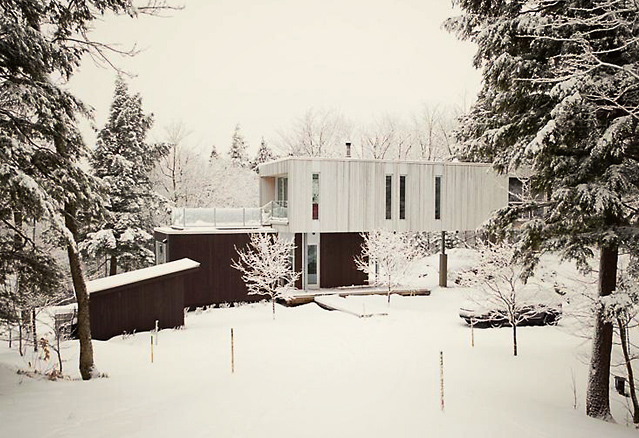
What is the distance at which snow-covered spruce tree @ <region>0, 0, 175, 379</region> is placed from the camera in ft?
22.0

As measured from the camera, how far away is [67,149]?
8.17 metres

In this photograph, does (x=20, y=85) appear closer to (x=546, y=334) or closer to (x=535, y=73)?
(x=535, y=73)

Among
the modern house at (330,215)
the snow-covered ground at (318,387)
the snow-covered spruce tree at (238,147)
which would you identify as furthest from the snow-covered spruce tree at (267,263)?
the snow-covered spruce tree at (238,147)

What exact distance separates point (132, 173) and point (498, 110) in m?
18.9

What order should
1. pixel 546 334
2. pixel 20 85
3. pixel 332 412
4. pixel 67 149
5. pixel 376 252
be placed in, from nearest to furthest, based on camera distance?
pixel 20 85, pixel 332 412, pixel 67 149, pixel 546 334, pixel 376 252

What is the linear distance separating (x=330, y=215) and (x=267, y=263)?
12.2ft

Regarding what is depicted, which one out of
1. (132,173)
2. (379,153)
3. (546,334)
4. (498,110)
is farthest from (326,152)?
(498,110)

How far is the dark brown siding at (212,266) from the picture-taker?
19938 mm

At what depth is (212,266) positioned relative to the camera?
2027 centimetres

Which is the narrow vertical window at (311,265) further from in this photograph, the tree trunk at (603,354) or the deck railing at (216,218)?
the tree trunk at (603,354)

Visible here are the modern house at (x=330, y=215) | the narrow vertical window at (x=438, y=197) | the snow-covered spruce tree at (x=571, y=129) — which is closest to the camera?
the snow-covered spruce tree at (x=571, y=129)

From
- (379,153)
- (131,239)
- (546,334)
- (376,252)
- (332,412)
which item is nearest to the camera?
(332,412)

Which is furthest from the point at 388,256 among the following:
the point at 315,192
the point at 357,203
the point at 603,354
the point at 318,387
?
the point at 603,354

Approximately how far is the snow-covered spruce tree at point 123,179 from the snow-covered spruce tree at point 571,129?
18.0 metres
